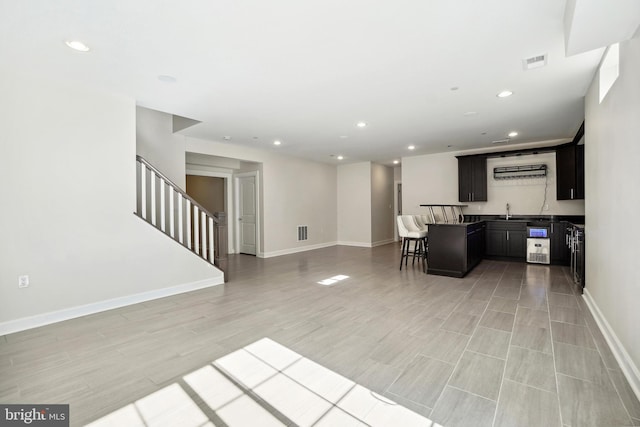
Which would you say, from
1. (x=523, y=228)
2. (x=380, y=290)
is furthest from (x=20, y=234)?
(x=523, y=228)

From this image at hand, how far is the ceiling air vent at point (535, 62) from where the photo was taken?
2.88m

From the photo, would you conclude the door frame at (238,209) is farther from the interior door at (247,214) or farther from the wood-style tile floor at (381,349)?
the wood-style tile floor at (381,349)

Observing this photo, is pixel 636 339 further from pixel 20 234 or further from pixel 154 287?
pixel 20 234

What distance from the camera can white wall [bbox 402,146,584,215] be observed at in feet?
21.5

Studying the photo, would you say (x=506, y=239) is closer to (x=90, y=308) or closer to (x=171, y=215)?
(x=171, y=215)

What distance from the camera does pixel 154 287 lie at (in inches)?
160

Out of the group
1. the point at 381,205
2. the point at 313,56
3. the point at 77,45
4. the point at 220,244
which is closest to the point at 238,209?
the point at 220,244

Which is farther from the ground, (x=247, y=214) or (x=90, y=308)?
(x=247, y=214)

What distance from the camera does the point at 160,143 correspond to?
5281mm

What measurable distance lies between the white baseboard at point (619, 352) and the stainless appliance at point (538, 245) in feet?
10.3

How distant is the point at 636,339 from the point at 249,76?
4024 mm

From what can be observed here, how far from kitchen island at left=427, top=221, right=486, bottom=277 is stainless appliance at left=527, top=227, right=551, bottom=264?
169cm

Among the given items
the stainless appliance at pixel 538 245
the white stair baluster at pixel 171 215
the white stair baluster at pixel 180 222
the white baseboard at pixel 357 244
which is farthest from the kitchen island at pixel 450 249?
the white stair baluster at pixel 171 215

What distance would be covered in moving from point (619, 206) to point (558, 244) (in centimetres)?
436
